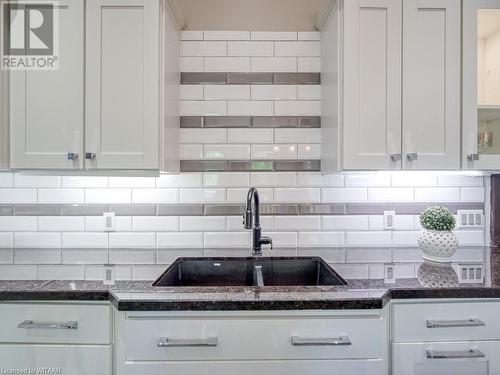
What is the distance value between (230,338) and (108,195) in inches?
43.1

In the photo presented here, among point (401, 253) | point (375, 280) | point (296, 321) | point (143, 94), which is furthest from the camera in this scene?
point (401, 253)

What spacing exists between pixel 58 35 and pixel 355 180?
1.67 metres

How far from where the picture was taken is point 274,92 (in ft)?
5.93

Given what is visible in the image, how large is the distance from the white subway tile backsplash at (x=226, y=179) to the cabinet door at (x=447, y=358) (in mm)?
1069

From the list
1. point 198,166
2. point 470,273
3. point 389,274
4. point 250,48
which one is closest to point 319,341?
point 389,274

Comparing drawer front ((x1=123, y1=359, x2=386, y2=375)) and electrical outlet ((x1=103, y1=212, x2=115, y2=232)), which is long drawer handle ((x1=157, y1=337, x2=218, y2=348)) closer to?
drawer front ((x1=123, y1=359, x2=386, y2=375))

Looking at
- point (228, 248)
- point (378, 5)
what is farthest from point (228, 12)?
point (228, 248)

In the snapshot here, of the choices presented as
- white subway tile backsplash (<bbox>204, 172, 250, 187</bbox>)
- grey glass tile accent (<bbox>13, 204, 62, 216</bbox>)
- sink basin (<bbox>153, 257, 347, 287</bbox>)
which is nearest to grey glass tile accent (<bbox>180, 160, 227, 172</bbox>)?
white subway tile backsplash (<bbox>204, 172, 250, 187</bbox>)

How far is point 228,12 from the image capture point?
180cm

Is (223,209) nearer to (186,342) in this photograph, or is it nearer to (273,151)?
(273,151)

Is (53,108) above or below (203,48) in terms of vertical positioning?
below

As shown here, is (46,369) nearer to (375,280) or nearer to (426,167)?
(375,280)

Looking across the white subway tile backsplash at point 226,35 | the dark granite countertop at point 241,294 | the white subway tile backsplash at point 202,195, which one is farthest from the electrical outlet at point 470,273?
the white subway tile backsplash at point 226,35

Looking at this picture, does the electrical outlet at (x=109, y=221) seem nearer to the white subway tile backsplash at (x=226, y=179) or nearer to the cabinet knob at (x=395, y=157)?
the white subway tile backsplash at (x=226, y=179)
